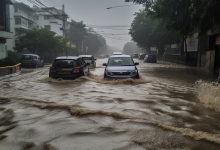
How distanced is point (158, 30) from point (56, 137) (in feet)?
130

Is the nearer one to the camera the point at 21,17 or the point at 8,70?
the point at 8,70

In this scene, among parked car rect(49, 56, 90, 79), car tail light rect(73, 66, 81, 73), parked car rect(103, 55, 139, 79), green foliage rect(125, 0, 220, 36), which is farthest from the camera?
green foliage rect(125, 0, 220, 36)

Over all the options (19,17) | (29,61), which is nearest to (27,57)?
(29,61)

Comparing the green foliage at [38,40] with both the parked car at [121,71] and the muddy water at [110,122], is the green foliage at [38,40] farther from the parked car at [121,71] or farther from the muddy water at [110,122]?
the muddy water at [110,122]

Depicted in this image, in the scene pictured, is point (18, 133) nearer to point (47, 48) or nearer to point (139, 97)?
point (139, 97)

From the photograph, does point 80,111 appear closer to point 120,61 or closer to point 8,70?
point 120,61

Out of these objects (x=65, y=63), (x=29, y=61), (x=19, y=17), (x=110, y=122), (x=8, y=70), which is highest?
(x=19, y=17)

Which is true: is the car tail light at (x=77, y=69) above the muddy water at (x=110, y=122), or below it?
above

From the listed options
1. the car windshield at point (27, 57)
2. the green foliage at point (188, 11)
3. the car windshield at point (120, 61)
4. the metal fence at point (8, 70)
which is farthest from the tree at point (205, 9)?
the car windshield at point (27, 57)

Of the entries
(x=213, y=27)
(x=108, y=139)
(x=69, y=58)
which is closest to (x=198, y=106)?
(x=108, y=139)

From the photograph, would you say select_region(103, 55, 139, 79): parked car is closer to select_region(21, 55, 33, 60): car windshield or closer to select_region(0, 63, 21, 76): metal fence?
select_region(0, 63, 21, 76): metal fence

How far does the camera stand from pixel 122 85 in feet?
33.6

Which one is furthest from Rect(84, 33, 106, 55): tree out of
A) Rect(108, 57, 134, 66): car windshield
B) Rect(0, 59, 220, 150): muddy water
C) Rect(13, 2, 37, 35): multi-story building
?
Rect(0, 59, 220, 150): muddy water

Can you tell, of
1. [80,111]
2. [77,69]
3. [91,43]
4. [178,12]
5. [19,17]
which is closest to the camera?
[80,111]
